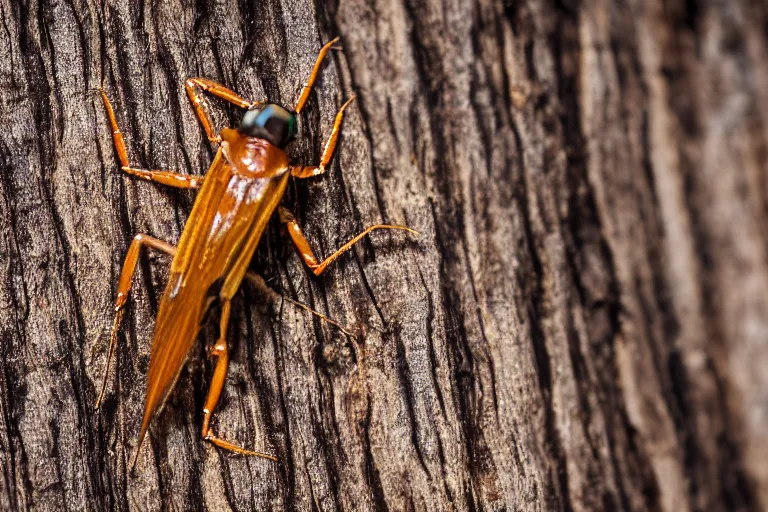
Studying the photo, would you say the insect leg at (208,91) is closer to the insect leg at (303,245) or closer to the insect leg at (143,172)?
the insect leg at (143,172)

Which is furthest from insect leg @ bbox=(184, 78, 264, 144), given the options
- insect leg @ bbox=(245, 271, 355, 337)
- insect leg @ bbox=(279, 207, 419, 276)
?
insect leg @ bbox=(245, 271, 355, 337)

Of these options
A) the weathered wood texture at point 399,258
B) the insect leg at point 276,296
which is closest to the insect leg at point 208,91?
the weathered wood texture at point 399,258

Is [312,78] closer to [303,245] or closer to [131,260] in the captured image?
[303,245]

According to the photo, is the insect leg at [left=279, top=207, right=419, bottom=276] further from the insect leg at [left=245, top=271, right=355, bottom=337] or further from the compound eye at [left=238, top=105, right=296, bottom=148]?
the compound eye at [left=238, top=105, right=296, bottom=148]

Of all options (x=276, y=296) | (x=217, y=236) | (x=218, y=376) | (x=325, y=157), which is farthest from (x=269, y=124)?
(x=218, y=376)

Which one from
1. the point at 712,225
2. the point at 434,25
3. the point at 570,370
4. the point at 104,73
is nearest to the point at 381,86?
the point at 434,25

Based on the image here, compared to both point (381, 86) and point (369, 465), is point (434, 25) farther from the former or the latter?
point (369, 465)
